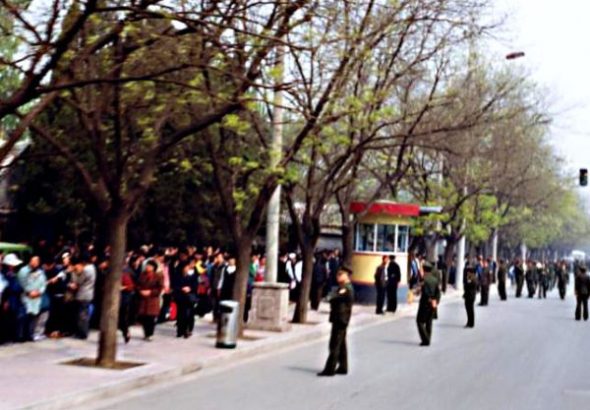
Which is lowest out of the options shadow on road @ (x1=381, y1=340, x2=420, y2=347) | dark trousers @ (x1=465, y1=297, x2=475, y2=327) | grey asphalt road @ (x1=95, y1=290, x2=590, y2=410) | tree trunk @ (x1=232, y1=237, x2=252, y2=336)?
grey asphalt road @ (x1=95, y1=290, x2=590, y2=410)

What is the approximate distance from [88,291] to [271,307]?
17.2 feet

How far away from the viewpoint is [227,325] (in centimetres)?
1847

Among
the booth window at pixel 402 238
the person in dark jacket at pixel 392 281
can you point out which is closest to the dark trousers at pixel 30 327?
the person in dark jacket at pixel 392 281

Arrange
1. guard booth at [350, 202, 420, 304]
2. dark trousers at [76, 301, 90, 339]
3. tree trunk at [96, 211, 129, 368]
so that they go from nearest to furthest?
tree trunk at [96, 211, 129, 368], dark trousers at [76, 301, 90, 339], guard booth at [350, 202, 420, 304]

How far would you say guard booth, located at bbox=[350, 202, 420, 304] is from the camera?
34.2m

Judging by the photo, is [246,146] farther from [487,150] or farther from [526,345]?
[487,150]

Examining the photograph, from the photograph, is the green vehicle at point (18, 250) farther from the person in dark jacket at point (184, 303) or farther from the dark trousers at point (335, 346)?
the dark trousers at point (335, 346)

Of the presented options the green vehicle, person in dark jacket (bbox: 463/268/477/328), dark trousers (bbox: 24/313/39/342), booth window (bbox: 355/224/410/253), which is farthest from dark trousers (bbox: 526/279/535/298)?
dark trousers (bbox: 24/313/39/342)

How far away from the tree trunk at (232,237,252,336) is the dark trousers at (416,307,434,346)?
3601 mm

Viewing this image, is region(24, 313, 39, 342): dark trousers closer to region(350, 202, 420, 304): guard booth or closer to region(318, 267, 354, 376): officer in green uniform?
region(318, 267, 354, 376): officer in green uniform

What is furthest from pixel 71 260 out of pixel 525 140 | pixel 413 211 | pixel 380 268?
pixel 525 140

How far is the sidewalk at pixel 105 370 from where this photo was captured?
12.4 metres

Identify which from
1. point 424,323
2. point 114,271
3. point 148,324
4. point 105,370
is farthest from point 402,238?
point 105,370

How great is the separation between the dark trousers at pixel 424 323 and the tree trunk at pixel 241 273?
3601 millimetres
